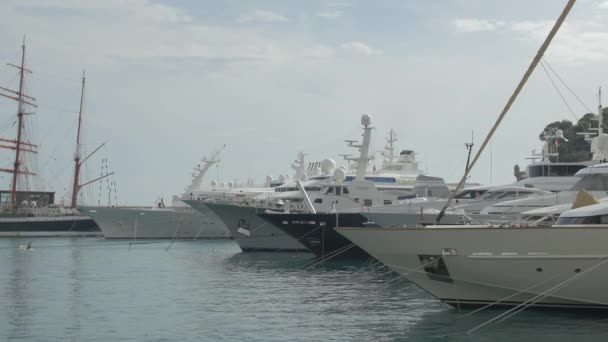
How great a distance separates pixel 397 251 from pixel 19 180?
83.0 meters

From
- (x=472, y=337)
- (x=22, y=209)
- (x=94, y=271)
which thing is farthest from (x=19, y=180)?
(x=472, y=337)

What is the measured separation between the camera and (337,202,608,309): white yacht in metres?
18.5

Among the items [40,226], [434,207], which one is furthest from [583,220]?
[40,226]

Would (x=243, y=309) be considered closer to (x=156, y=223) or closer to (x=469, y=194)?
(x=469, y=194)

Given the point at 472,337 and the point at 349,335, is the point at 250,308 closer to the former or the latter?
the point at 349,335

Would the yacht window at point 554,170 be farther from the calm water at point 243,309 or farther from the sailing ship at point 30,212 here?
the sailing ship at point 30,212

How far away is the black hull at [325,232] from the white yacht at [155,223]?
1297 inches

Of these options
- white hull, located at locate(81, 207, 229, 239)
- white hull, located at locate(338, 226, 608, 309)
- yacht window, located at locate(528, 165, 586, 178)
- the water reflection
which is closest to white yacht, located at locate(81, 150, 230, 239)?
white hull, located at locate(81, 207, 229, 239)

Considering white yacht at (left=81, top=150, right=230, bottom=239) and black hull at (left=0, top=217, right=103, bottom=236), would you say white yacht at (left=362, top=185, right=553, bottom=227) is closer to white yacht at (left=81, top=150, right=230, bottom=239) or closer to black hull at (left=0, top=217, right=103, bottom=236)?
white yacht at (left=81, top=150, right=230, bottom=239)

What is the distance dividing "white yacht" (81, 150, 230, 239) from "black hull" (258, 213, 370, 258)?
1297 inches

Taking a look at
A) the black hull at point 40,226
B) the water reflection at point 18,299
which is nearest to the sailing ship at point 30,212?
the black hull at point 40,226

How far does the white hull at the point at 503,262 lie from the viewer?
60.6 feet

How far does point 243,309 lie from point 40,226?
69102 mm

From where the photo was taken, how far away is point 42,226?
284ft
